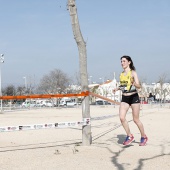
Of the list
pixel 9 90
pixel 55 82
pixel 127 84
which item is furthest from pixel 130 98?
pixel 9 90

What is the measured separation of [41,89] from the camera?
7419 centimetres

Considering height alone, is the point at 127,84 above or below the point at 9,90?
below

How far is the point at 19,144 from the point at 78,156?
2201 millimetres

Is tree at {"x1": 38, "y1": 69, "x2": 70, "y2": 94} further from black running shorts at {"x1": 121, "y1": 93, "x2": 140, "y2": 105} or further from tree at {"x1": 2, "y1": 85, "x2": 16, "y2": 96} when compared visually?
black running shorts at {"x1": 121, "y1": 93, "x2": 140, "y2": 105}

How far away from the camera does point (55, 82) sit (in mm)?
68750

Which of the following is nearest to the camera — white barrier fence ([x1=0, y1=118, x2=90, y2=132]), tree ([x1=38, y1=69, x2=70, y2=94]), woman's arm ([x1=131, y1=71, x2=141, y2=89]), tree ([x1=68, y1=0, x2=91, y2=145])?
white barrier fence ([x1=0, y1=118, x2=90, y2=132])

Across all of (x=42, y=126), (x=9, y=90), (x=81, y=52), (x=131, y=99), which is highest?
(x=9, y=90)

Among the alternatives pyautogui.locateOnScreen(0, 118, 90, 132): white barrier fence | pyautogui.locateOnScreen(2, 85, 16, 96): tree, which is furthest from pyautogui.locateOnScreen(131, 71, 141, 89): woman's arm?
pyautogui.locateOnScreen(2, 85, 16, 96): tree

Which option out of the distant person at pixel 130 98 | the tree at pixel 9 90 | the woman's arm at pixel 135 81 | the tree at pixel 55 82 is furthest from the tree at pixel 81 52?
the tree at pixel 9 90

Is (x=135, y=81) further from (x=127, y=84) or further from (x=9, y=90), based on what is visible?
(x=9, y=90)

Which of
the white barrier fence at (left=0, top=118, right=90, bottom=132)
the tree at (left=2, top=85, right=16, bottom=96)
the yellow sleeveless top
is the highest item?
the tree at (left=2, top=85, right=16, bottom=96)

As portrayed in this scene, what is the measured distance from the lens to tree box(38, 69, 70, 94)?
6744cm

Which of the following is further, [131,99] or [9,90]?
[9,90]

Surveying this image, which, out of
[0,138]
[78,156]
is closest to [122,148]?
[78,156]
